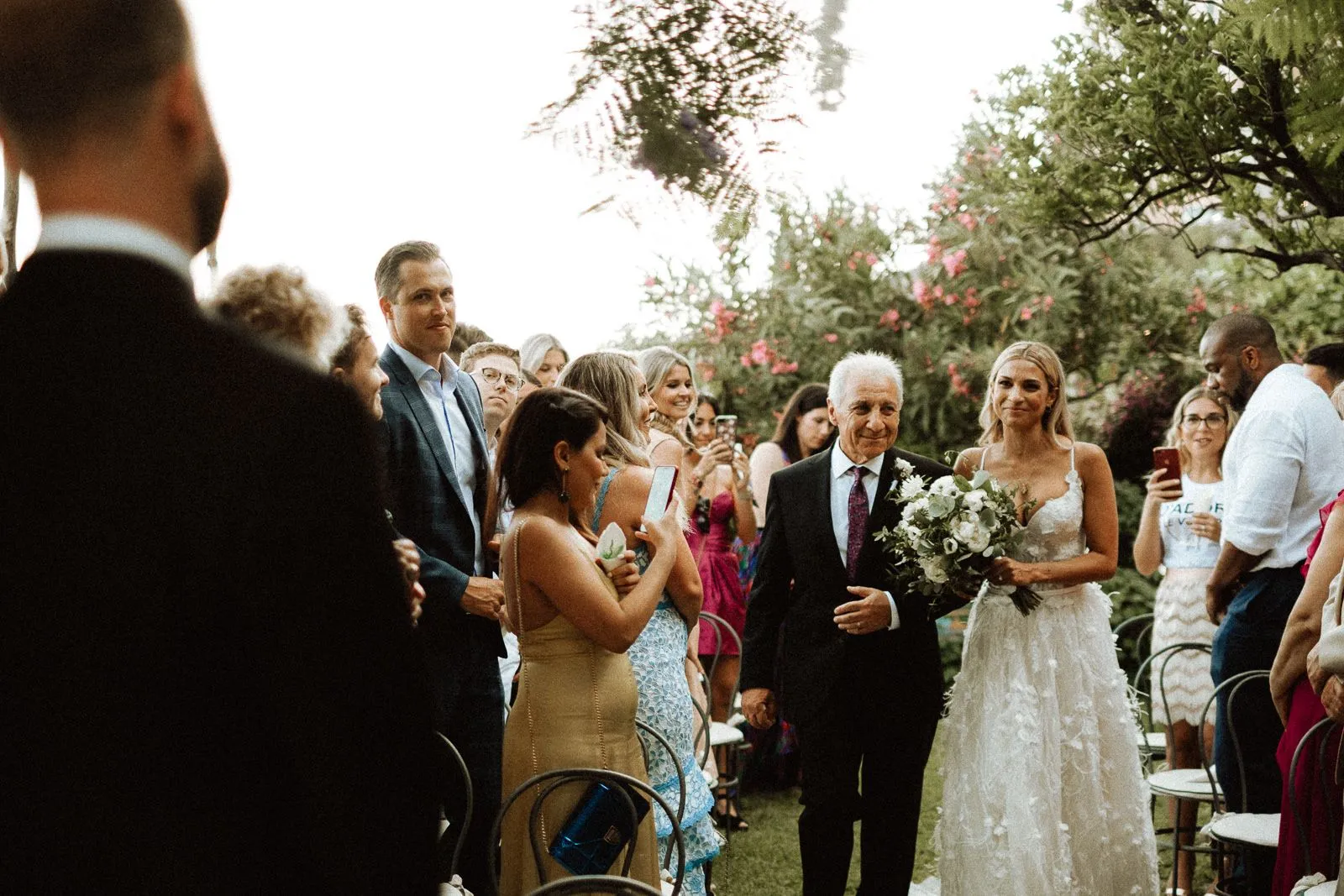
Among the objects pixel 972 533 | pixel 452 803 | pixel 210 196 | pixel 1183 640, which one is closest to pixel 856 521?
pixel 972 533

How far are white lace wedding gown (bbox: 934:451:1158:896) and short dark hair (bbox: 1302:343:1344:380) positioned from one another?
4.79 feet

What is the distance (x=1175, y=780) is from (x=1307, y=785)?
4.24 ft

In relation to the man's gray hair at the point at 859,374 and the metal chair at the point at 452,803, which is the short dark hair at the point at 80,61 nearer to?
the metal chair at the point at 452,803

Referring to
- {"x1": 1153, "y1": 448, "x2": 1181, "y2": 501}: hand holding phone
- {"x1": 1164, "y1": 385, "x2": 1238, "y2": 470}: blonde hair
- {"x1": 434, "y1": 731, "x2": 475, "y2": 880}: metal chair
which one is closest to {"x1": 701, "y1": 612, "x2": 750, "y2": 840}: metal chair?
{"x1": 434, "y1": 731, "x2": 475, "y2": 880}: metal chair

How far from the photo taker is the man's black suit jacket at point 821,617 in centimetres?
441

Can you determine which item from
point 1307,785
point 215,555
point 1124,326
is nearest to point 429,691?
point 215,555

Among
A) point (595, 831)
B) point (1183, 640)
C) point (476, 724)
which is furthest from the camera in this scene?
point (1183, 640)

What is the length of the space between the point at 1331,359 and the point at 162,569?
5515mm

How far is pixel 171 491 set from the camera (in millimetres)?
816

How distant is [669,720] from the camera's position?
3727mm

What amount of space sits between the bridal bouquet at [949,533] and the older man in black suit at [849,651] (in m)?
0.13

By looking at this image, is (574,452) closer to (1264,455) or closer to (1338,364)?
(1264,455)

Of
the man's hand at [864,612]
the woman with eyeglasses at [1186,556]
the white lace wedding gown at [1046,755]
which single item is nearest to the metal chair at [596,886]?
the man's hand at [864,612]

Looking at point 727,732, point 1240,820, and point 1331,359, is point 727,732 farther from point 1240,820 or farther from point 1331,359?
point 1331,359
